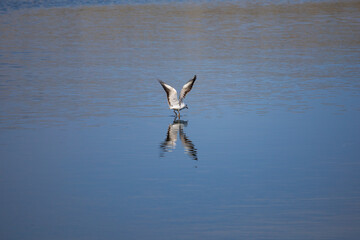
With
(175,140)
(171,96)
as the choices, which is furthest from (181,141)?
(171,96)

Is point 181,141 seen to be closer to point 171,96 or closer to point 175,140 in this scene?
point 175,140

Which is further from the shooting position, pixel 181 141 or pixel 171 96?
pixel 171 96

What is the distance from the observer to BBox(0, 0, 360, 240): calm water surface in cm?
801

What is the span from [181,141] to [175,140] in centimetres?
12

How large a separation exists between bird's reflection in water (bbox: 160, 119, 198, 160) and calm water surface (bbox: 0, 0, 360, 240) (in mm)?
30

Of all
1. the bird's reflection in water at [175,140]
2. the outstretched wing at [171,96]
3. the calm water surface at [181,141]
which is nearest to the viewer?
the calm water surface at [181,141]

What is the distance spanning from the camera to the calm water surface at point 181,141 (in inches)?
315

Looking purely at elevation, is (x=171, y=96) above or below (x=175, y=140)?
above

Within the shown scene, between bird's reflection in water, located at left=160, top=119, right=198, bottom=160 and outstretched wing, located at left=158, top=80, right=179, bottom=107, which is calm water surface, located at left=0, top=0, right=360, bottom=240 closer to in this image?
bird's reflection in water, located at left=160, top=119, right=198, bottom=160

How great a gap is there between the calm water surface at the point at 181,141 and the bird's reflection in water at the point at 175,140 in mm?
30

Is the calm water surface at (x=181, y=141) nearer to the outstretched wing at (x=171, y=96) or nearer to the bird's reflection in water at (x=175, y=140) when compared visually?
the bird's reflection in water at (x=175, y=140)

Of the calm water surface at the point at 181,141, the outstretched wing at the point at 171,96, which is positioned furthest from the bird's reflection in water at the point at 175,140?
the outstretched wing at the point at 171,96

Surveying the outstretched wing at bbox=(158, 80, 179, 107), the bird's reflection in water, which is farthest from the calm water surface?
the outstretched wing at bbox=(158, 80, 179, 107)

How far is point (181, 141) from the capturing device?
1145cm
